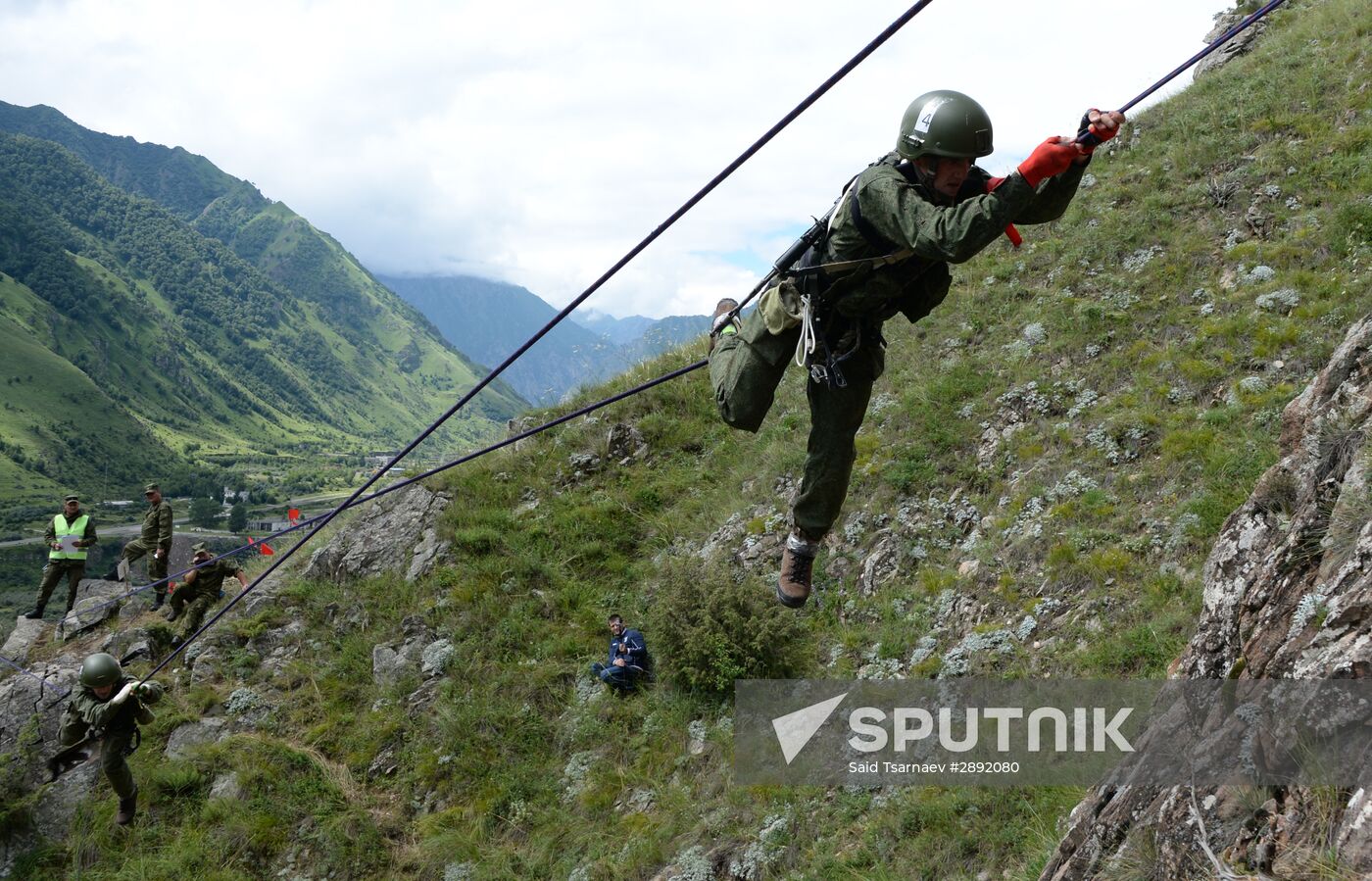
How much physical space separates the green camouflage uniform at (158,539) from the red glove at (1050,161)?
15.3m

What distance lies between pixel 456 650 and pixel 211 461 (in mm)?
186159

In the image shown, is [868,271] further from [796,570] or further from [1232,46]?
[1232,46]

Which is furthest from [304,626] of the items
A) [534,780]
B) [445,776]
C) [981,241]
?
[981,241]

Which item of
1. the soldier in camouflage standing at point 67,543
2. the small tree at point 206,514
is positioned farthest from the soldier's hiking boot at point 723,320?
the small tree at point 206,514

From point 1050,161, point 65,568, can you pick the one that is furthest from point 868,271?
point 65,568

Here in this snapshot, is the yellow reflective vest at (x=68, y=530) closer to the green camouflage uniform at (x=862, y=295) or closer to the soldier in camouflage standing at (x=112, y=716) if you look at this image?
the soldier in camouflage standing at (x=112, y=716)

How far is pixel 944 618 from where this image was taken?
8617 millimetres

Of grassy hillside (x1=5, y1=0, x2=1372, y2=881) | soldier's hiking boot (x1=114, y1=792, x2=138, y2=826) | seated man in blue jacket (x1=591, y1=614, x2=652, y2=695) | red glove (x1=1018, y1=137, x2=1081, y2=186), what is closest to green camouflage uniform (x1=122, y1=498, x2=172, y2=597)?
grassy hillside (x1=5, y1=0, x2=1372, y2=881)

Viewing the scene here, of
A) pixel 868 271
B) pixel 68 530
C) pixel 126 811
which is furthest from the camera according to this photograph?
pixel 68 530

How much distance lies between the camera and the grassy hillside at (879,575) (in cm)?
778

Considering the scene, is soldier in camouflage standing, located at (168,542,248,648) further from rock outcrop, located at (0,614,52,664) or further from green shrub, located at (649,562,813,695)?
green shrub, located at (649,562,813,695)

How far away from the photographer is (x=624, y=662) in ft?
34.6

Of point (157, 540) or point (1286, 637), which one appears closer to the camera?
point (1286, 637)

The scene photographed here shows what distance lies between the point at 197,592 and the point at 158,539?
1.46 meters
